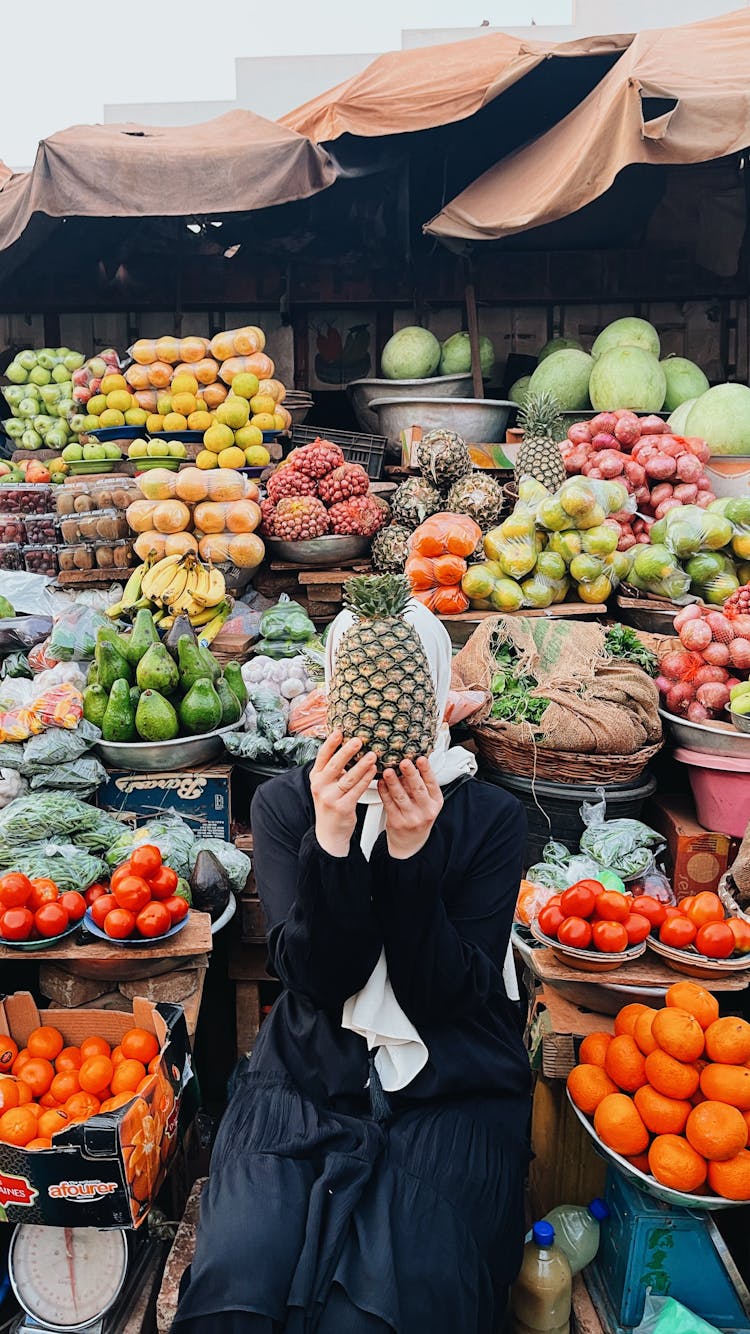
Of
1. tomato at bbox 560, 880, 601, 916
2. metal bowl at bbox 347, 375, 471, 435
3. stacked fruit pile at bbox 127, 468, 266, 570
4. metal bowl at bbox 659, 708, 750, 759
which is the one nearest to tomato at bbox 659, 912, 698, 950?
tomato at bbox 560, 880, 601, 916

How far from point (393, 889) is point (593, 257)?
21.0 ft

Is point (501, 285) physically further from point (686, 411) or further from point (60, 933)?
point (60, 933)

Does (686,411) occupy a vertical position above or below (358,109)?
below

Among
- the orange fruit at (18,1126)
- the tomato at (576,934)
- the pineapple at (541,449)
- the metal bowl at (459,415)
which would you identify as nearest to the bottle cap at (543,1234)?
the tomato at (576,934)

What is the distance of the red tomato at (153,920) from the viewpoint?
233cm

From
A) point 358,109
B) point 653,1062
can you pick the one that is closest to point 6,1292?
point 653,1062

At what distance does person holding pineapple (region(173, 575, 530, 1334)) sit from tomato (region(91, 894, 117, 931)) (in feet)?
2.30

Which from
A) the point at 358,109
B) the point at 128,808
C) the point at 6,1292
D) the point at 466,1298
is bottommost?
the point at 6,1292

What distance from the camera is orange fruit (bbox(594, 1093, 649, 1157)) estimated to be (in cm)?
181

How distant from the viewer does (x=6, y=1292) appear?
1.99 metres

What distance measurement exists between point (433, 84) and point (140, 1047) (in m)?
5.50

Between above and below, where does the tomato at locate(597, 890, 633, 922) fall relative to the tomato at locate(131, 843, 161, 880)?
below

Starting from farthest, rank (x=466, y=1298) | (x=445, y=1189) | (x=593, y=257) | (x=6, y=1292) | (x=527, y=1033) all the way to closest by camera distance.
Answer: (x=593, y=257) < (x=527, y=1033) < (x=6, y=1292) < (x=445, y=1189) < (x=466, y=1298)

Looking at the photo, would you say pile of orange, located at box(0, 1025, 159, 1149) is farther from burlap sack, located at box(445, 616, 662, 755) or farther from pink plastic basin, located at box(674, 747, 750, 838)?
pink plastic basin, located at box(674, 747, 750, 838)
